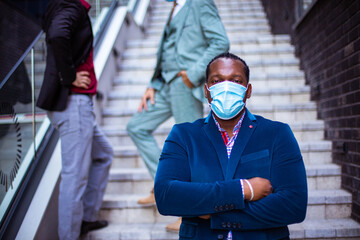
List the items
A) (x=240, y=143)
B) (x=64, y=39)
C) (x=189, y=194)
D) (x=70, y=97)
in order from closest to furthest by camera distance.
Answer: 1. (x=189, y=194)
2. (x=240, y=143)
3. (x=64, y=39)
4. (x=70, y=97)

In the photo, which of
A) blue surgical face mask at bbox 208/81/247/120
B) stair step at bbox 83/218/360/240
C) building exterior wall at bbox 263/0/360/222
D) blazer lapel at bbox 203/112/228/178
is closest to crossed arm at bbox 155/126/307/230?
blazer lapel at bbox 203/112/228/178

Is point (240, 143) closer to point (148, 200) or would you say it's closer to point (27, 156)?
point (148, 200)

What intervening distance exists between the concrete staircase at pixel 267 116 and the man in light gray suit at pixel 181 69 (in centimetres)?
27

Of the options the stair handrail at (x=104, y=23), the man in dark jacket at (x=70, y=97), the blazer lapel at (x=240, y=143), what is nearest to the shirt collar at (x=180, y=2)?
the man in dark jacket at (x=70, y=97)

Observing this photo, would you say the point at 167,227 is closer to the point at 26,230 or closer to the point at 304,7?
the point at 26,230

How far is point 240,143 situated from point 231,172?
0.13 metres

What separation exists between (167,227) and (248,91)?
1307 millimetres

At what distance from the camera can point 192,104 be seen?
2.26 meters

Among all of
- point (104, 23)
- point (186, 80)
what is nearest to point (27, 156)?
point (186, 80)

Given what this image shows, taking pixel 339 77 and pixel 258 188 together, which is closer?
pixel 258 188

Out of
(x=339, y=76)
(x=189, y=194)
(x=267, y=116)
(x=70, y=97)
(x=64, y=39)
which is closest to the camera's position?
(x=189, y=194)

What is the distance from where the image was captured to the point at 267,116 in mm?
3393

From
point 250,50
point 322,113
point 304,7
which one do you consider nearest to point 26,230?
point 322,113

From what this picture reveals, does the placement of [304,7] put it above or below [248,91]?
above
